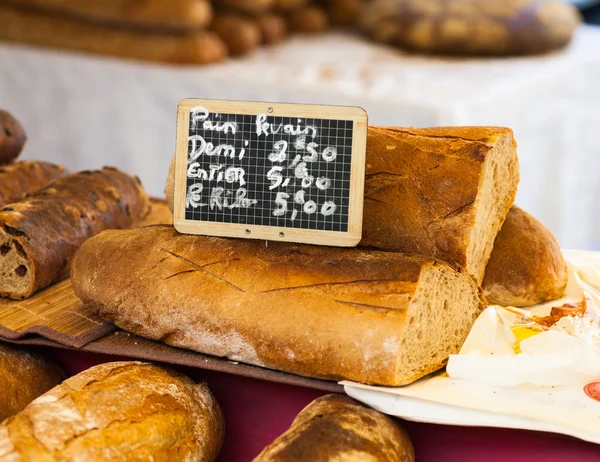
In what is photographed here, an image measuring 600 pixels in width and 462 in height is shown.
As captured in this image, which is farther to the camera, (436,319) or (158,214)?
(158,214)

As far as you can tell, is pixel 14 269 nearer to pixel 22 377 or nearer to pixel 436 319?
pixel 22 377

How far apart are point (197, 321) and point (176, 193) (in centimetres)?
27

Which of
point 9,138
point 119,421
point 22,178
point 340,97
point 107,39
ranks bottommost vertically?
point 119,421

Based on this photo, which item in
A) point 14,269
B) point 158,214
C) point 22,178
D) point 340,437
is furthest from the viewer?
point 158,214

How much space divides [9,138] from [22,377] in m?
0.89

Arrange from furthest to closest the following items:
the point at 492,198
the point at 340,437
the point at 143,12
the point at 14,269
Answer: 1. the point at 143,12
2. the point at 14,269
3. the point at 492,198
4. the point at 340,437

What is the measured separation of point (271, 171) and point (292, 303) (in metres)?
0.27

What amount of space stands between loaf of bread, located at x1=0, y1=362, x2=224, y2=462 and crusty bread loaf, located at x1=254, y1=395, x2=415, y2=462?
185 mm

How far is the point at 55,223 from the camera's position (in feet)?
5.67

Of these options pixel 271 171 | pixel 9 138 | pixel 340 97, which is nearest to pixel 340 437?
pixel 271 171

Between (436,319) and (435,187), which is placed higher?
(435,187)

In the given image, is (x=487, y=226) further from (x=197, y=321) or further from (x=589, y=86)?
(x=589, y=86)

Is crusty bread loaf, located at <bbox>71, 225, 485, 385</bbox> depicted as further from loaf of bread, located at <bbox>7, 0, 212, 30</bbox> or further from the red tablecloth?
loaf of bread, located at <bbox>7, 0, 212, 30</bbox>

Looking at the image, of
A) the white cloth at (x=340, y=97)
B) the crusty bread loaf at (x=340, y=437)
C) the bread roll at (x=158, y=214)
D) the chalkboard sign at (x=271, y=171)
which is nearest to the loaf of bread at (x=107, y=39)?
the white cloth at (x=340, y=97)
